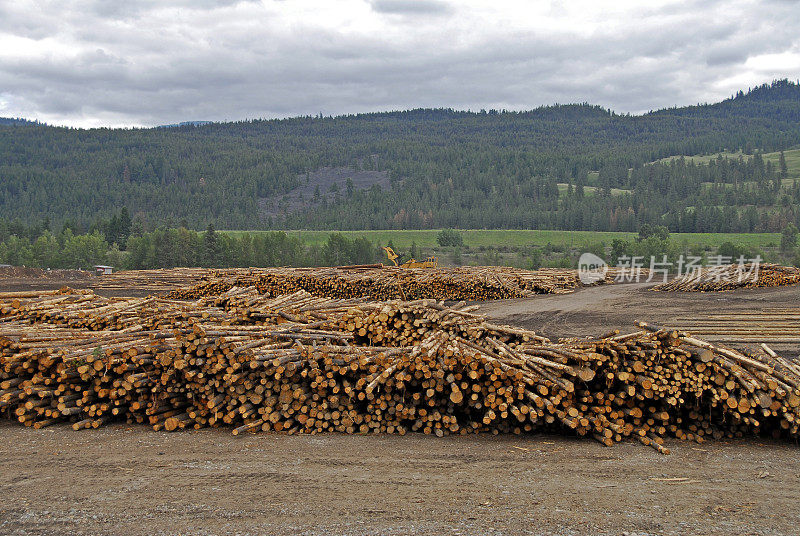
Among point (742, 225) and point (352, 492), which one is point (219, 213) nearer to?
point (742, 225)

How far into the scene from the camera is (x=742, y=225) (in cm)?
7738

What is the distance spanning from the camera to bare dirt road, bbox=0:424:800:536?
189 inches

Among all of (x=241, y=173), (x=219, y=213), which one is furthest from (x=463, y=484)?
(x=241, y=173)

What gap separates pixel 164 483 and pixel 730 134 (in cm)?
18908

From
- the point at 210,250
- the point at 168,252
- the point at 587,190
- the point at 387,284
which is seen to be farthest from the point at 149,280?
the point at 587,190

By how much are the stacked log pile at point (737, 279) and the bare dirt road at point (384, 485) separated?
1995cm

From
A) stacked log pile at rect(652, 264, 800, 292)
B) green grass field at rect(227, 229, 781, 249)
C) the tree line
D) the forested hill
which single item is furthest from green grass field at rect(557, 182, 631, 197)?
stacked log pile at rect(652, 264, 800, 292)

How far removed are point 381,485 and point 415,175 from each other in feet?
463

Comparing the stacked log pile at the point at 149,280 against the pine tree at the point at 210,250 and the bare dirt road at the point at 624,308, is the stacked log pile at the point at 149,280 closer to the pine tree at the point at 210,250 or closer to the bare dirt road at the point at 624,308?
the bare dirt road at the point at 624,308

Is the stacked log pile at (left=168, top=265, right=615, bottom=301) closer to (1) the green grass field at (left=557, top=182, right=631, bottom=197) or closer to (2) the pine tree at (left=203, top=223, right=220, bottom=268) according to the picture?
(2) the pine tree at (left=203, top=223, right=220, bottom=268)

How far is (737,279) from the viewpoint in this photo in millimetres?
24406

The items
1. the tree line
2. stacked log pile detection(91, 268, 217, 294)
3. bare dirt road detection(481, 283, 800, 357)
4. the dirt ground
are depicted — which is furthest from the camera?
the tree line

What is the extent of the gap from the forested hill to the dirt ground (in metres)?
77.5

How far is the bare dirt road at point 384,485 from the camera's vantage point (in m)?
4.81
